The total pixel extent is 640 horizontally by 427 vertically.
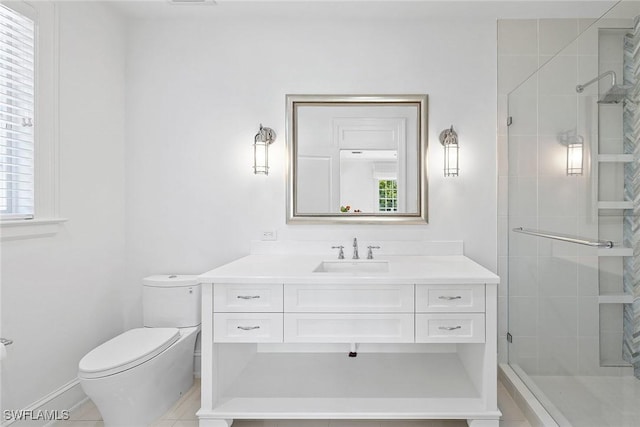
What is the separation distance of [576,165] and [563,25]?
141 cm

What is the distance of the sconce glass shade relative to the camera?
1.62 meters

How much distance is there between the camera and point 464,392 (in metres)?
2.00

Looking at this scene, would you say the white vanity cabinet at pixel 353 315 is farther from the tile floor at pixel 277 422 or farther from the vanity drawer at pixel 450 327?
the tile floor at pixel 277 422

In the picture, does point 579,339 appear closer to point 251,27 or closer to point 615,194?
point 615,194

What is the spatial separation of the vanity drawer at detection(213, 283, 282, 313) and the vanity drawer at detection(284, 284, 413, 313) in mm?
55

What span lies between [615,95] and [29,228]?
104 inches

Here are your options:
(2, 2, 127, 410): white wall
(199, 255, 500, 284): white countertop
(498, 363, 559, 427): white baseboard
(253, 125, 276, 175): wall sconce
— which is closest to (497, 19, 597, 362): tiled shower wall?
(498, 363, 559, 427): white baseboard

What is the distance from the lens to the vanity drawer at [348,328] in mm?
1850

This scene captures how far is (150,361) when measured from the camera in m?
1.91

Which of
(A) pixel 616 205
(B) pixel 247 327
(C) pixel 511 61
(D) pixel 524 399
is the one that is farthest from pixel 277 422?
(C) pixel 511 61

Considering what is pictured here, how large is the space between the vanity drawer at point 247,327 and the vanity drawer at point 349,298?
11cm

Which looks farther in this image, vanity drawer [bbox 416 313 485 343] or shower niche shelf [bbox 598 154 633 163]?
vanity drawer [bbox 416 313 485 343]

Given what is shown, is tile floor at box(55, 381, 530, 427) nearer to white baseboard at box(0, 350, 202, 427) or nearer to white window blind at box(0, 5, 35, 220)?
white baseboard at box(0, 350, 202, 427)

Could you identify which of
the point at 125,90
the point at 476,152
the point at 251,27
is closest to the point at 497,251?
the point at 476,152
